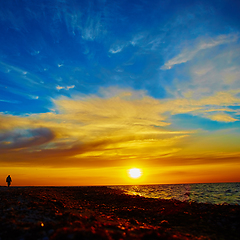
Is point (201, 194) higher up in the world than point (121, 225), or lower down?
lower down

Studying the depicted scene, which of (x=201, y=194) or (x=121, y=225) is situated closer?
(x=121, y=225)

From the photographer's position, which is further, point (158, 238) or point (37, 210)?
point (37, 210)

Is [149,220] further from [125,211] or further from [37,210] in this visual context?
[37,210]

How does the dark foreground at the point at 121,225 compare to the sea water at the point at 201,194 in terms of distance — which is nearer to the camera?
the dark foreground at the point at 121,225

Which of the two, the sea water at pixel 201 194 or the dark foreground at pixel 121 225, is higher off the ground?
the dark foreground at pixel 121 225

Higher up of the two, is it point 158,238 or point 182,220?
point 158,238

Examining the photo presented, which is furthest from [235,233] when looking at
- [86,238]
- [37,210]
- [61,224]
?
[37,210]

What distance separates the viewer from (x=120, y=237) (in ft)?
25.2

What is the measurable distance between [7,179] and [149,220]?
38531 mm

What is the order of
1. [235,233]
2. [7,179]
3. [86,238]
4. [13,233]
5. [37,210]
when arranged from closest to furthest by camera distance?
[86,238]
[13,233]
[235,233]
[37,210]
[7,179]

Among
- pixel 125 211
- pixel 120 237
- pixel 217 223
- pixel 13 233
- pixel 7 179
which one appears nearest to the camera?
pixel 120 237

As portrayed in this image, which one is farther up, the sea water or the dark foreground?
the dark foreground

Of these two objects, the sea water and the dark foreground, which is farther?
the sea water

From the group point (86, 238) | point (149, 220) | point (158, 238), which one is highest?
point (86, 238)
